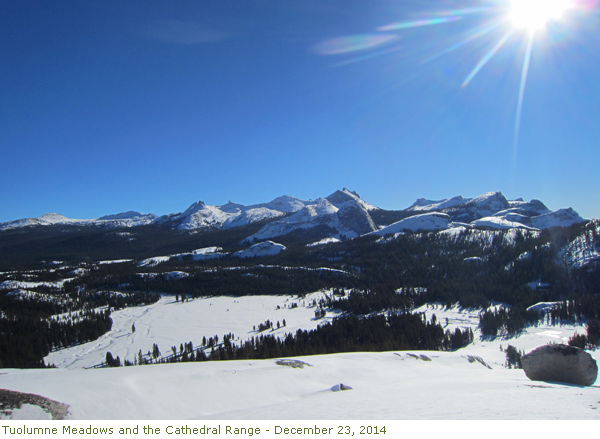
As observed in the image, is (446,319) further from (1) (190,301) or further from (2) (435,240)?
(2) (435,240)

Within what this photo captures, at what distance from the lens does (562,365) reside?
14.3 m

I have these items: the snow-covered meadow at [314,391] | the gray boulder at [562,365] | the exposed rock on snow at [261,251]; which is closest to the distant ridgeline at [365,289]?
the exposed rock on snow at [261,251]

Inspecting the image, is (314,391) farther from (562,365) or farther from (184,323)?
(184,323)

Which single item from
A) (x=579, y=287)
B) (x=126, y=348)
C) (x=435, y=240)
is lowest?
(x=126, y=348)

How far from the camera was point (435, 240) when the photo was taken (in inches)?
5079

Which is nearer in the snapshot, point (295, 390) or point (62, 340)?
point (295, 390)

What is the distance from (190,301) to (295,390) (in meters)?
74.1

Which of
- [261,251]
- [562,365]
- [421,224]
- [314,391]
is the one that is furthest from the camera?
[421,224]

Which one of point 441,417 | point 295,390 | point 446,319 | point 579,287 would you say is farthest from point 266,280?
point 441,417

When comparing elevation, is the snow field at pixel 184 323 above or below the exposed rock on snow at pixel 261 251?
below

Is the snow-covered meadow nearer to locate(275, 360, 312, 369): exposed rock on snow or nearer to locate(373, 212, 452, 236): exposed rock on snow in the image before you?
locate(275, 360, 312, 369): exposed rock on snow

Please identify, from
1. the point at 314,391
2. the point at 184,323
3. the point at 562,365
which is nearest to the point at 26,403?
the point at 314,391

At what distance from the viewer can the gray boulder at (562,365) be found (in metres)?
13.9

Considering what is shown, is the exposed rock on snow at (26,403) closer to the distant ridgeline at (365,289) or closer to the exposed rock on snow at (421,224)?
the distant ridgeline at (365,289)
